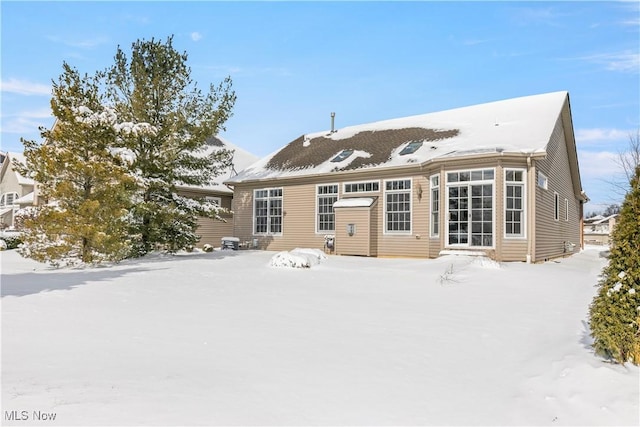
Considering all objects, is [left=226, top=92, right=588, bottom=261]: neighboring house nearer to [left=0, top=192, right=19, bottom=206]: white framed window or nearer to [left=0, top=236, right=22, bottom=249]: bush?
[left=0, top=236, right=22, bottom=249]: bush

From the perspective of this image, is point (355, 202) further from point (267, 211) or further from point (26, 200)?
point (26, 200)

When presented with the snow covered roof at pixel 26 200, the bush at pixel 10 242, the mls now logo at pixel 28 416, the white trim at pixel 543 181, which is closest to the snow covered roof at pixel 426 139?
the white trim at pixel 543 181

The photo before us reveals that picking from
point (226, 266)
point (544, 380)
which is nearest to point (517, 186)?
point (226, 266)

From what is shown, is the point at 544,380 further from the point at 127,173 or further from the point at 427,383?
the point at 127,173

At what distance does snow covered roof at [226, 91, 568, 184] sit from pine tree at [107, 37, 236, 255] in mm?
4907

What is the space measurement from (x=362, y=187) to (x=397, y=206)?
1.80m

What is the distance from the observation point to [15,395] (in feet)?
10.7

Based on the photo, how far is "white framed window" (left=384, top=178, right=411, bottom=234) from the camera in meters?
15.7

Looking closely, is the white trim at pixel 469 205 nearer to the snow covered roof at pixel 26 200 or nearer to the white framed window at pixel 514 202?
the white framed window at pixel 514 202

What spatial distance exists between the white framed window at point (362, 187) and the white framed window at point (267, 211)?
3777mm

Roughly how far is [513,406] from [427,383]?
0.75m

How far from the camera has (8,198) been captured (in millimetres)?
34281

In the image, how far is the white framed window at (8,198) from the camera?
1325 inches

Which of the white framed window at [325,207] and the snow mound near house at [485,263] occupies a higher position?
the white framed window at [325,207]
